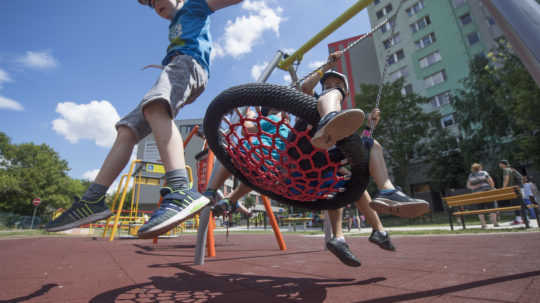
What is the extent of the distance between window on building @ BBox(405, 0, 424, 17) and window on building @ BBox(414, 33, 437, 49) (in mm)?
3403

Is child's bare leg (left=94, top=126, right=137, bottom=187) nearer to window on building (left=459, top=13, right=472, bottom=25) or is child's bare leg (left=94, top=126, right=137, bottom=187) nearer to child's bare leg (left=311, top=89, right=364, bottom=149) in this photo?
child's bare leg (left=311, top=89, right=364, bottom=149)

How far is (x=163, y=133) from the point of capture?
1473mm

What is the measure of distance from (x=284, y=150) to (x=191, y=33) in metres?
1.01

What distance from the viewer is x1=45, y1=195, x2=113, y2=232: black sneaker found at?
141 cm

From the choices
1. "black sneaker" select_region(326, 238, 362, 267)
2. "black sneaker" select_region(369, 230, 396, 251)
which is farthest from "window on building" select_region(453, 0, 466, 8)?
"black sneaker" select_region(326, 238, 362, 267)

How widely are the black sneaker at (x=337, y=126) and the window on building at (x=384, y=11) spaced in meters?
34.3

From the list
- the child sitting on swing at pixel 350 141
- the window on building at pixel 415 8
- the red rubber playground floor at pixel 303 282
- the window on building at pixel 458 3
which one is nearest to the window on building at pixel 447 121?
the window on building at pixel 458 3

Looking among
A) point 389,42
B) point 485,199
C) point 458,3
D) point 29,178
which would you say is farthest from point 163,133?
point 29,178

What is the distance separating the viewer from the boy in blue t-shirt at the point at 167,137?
4.52ft

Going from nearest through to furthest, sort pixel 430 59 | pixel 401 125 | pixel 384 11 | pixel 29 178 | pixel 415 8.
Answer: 1. pixel 401 125
2. pixel 430 59
3. pixel 415 8
4. pixel 384 11
5. pixel 29 178

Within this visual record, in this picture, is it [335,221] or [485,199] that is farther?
[485,199]

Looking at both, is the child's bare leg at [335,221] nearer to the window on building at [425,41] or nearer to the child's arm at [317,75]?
the child's arm at [317,75]

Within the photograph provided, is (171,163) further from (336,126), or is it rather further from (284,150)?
(336,126)

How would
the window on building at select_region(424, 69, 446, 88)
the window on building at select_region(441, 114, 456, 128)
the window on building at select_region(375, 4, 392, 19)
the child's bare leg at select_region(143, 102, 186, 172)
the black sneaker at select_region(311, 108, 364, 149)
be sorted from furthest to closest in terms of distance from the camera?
the window on building at select_region(375, 4, 392, 19)
the window on building at select_region(424, 69, 446, 88)
the window on building at select_region(441, 114, 456, 128)
the child's bare leg at select_region(143, 102, 186, 172)
the black sneaker at select_region(311, 108, 364, 149)
